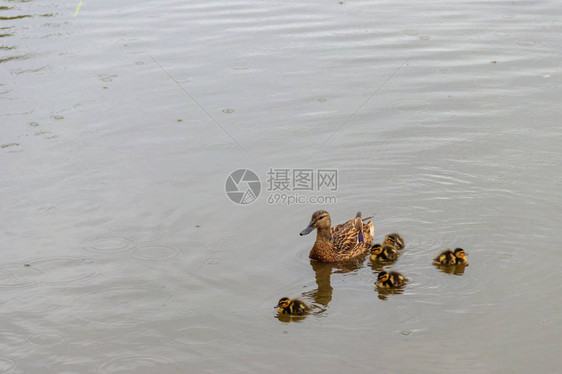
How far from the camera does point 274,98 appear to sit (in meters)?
9.95

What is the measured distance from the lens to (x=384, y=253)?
6652mm

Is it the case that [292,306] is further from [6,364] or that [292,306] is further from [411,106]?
[411,106]

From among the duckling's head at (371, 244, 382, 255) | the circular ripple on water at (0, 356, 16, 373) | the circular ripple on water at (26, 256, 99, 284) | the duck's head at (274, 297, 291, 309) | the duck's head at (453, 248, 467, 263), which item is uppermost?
the duck's head at (453, 248, 467, 263)

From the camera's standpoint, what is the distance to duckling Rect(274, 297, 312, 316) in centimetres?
579

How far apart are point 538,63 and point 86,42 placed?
7532 millimetres

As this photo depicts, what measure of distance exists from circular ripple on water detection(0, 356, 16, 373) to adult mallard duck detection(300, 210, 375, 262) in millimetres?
2839

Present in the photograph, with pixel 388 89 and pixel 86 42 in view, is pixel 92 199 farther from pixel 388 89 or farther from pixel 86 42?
pixel 86 42

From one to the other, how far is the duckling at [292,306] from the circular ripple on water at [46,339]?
1.77m

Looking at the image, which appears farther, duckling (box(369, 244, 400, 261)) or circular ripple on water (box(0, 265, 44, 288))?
duckling (box(369, 244, 400, 261))

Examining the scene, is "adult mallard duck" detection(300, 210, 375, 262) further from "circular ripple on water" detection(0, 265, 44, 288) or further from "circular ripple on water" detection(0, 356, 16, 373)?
"circular ripple on water" detection(0, 356, 16, 373)

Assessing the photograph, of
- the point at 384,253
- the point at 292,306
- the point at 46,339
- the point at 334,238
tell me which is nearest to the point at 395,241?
the point at 384,253

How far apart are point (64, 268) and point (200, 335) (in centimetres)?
173

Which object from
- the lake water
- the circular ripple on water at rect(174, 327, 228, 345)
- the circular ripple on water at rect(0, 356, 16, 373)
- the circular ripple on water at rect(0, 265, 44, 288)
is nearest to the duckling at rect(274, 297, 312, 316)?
the lake water

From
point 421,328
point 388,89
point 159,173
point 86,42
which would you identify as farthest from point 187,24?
point 421,328
